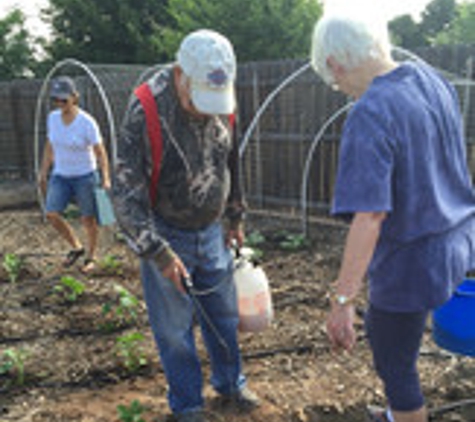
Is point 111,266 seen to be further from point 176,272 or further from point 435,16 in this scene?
point 435,16

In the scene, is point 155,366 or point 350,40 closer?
point 350,40

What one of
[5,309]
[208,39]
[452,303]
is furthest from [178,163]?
[5,309]

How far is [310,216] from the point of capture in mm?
7117

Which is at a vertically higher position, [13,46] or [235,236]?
[13,46]

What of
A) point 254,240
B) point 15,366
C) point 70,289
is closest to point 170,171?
point 15,366

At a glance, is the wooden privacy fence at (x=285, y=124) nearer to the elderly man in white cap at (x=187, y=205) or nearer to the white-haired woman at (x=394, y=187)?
the elderly man in white cap at (x=187, y=205)

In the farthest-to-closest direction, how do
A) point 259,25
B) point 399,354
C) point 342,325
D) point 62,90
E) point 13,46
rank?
point 13,46
point 259,25
point 62,90
point 399,354
point 342,325

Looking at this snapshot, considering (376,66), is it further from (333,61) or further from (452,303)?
(452,303)

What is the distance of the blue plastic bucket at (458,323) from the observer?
2230 millimetres

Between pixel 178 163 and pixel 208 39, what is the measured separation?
20.7 inches

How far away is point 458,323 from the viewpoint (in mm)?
2271

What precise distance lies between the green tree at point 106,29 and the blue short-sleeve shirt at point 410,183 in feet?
53.7

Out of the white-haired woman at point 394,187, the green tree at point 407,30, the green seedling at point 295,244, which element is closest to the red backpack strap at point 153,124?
the white-haired woman at point 394,187

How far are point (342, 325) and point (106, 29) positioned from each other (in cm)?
1780
